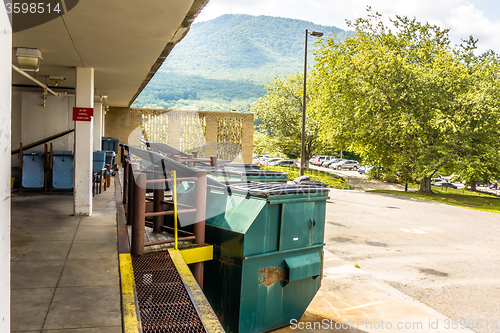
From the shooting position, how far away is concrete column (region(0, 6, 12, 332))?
1329mm

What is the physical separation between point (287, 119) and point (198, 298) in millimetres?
37620

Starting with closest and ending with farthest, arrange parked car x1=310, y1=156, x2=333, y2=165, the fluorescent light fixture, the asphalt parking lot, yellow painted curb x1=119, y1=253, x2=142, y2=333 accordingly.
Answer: yellow painted curb x1=119, y1=253, x2=142, y2=333 → the fluorescent light fixture → the asphalt parking lot → parked car x1=310, y1=156, x2=333, y2=165

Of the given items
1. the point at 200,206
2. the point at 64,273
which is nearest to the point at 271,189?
the point at 200,206

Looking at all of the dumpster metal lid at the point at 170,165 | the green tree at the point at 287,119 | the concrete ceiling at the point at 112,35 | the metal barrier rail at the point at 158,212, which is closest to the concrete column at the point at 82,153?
the concrete ceiling at the point at 112,35

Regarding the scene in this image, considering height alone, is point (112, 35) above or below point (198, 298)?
above

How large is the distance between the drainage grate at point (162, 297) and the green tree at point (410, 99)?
2319cm

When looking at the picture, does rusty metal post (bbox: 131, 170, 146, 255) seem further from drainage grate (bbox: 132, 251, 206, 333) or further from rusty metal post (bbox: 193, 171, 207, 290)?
rusty metal post (bbox: 193, 171, 207, 290)

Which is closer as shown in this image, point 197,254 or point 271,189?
point 197,254

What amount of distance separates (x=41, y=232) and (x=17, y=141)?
6.78m

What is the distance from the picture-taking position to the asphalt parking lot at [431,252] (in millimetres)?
6883

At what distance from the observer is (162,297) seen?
3.66 m

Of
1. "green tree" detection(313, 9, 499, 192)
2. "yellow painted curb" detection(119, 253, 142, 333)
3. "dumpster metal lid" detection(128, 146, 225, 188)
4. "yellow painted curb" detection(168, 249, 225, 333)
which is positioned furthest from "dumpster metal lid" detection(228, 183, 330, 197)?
"green tree" detection(313, 9, 499, 192)

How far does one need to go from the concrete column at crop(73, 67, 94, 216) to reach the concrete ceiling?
45 centimetres

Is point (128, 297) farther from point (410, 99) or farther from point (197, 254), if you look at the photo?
point (410, 99)
